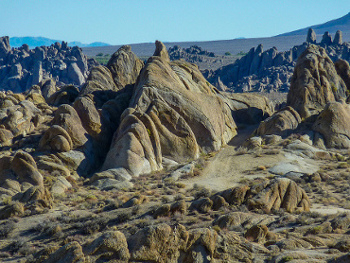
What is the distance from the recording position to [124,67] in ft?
198

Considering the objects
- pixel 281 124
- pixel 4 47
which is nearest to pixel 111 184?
pixel 281 124

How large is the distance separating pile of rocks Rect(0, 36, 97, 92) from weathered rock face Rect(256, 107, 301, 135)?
11761 cm

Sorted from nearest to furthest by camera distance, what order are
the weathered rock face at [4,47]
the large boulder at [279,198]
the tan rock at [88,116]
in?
the large boulder at [279,198], the tan rock at [88,116], the weathered rock face at [4,47]

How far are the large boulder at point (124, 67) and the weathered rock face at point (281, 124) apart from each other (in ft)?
63.8

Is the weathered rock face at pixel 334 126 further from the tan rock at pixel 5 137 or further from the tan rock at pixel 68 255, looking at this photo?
the tan rock at pixel 68 255

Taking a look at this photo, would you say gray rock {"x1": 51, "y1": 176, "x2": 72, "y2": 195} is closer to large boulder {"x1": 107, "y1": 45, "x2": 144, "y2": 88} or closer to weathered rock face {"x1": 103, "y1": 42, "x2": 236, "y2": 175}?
weathered rock face {"x1": 103, "y1": 42, "x2": 236, "y2": 175}

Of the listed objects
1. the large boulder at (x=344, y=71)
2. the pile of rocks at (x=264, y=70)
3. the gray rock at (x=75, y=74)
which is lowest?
the gray rock at (x=75, y=74)

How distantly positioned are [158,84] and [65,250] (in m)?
29.7

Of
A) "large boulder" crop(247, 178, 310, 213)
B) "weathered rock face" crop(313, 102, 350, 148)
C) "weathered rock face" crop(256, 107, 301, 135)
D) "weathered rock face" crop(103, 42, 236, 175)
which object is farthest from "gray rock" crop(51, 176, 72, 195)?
"weathered rock face" crop(313, 102, 350, 148)

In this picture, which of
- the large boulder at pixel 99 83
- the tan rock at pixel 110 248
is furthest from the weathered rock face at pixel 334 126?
the tan rock at pixel 110 248

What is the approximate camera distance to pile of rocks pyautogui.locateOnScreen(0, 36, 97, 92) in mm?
159750

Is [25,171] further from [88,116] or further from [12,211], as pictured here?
[88,116]

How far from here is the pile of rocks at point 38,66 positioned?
524 ft

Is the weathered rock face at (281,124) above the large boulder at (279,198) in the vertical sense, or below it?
below
